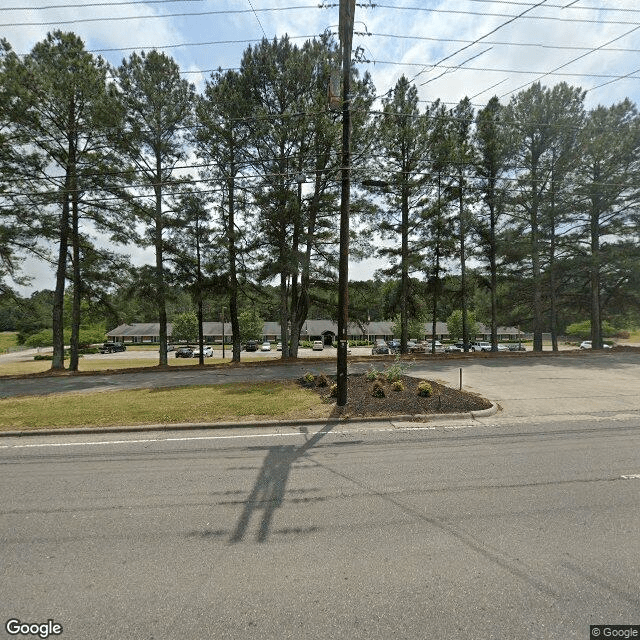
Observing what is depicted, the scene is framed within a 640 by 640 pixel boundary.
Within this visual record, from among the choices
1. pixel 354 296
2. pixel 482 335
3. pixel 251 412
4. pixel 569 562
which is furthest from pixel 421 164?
pixel 482 335

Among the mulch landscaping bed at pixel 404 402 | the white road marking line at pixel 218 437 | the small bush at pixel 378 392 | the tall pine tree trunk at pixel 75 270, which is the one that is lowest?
the white road marking line at pixel 218 437

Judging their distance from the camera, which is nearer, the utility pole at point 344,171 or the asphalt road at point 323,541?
the asphalt road at point 323,541

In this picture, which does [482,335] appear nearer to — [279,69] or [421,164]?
[421,164]

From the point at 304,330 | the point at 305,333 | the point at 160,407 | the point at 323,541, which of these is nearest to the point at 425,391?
the point at 323,541

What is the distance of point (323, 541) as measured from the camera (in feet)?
11.4

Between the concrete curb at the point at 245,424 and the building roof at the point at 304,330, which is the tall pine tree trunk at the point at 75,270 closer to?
the concrete curb at the point at 245,424

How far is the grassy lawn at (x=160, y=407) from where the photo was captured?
7934mm

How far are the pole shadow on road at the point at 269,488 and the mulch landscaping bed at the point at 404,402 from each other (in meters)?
2.33

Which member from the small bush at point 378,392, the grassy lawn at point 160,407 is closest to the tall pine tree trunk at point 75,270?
the grassy lawn at point 160,407

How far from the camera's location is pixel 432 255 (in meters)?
24.3

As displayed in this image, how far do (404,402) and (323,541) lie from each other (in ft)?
19.3

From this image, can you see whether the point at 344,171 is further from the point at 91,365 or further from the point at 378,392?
the point at 91,365

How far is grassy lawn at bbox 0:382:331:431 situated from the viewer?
7934mm

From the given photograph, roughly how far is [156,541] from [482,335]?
8239cm
